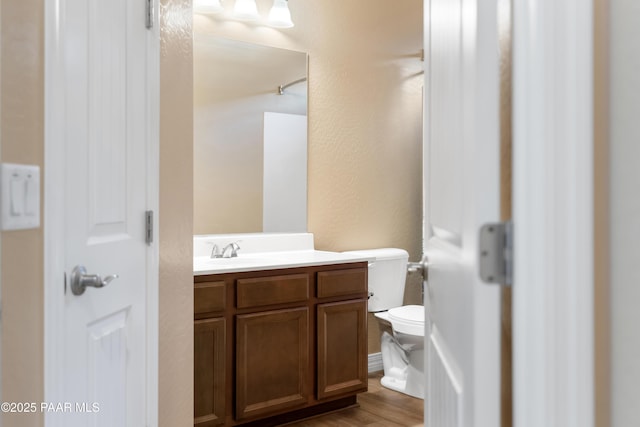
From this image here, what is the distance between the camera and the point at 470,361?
731 mm

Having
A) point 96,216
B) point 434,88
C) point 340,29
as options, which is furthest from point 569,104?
point 340,29

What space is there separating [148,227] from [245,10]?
5.88 feet

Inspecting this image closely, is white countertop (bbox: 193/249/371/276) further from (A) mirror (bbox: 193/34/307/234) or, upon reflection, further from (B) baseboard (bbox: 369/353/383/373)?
(B) baseboard (bbox: 369/353/383/373)

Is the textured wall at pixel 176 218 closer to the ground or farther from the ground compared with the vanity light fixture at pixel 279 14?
closer to the ground

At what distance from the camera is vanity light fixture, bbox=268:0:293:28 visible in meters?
2.99

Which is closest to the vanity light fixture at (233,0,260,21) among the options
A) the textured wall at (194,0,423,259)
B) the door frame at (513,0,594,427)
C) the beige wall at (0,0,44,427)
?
the textured wall at (194,0,423,259)

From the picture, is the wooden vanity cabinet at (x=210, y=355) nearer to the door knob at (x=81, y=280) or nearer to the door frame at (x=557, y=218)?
the door knob at (x=81, y=280)

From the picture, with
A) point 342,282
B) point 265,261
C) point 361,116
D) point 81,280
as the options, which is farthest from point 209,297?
point 361,116

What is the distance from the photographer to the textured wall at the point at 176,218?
1.63 metres

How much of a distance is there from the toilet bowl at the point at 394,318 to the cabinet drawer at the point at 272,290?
0.61m

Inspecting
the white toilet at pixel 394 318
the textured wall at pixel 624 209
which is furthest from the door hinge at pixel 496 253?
the white toilet at pixel 394 318

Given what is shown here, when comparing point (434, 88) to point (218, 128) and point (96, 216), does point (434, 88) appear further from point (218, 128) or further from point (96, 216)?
point (218, 128)

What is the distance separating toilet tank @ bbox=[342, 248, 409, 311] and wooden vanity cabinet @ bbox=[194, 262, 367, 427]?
43 cm

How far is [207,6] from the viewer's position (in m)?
2.75
